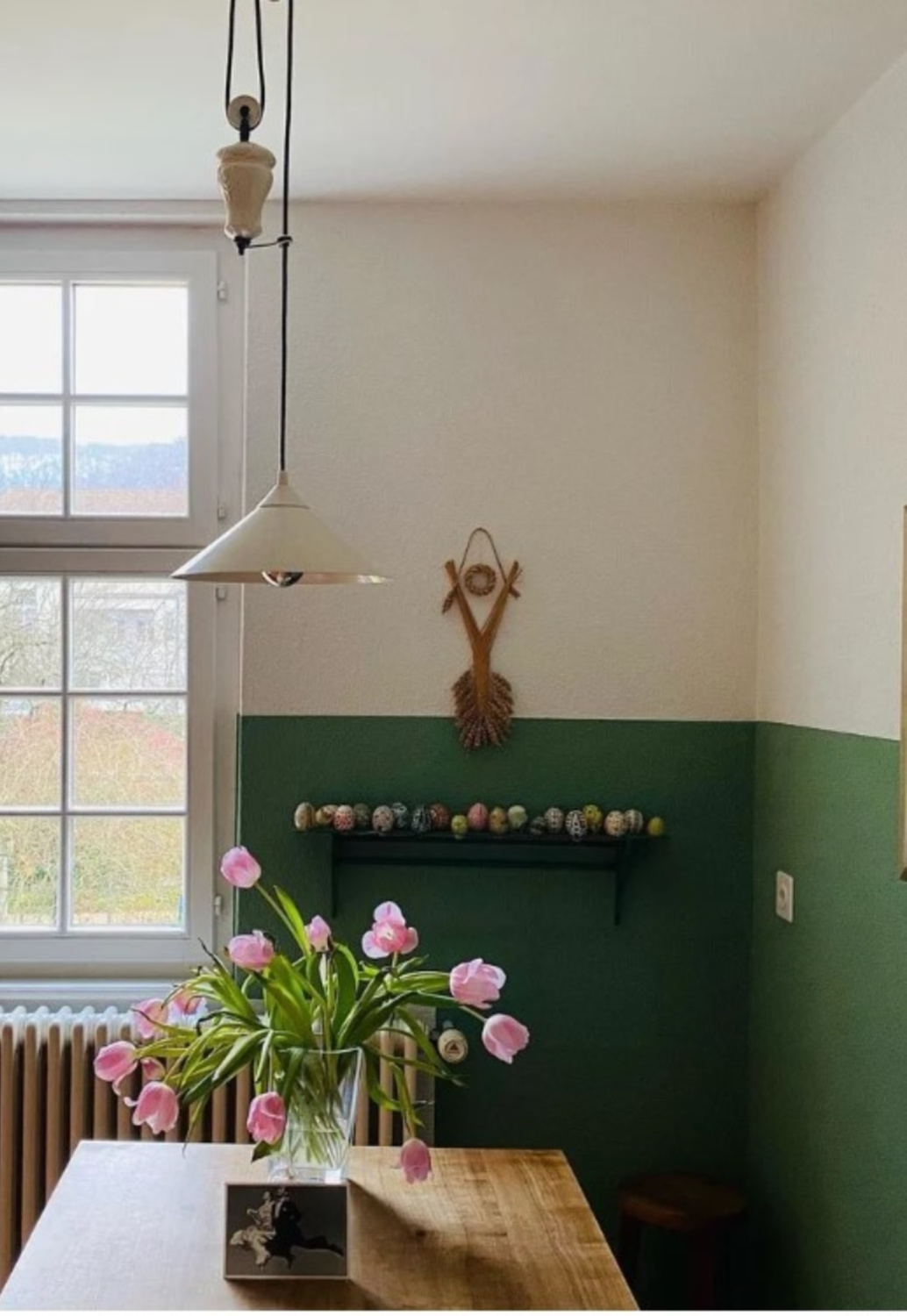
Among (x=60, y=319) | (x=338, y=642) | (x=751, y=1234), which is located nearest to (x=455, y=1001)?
(x=338, y=642)

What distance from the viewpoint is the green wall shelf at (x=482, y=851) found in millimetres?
3184

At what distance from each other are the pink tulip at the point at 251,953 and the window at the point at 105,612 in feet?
4.68

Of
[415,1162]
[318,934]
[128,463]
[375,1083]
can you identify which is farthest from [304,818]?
[415,1162]

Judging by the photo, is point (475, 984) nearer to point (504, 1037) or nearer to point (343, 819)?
point (504, 1037)

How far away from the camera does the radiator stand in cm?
304

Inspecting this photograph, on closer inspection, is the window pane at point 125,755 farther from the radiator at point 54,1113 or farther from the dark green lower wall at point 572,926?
the radiator at point 54,1113

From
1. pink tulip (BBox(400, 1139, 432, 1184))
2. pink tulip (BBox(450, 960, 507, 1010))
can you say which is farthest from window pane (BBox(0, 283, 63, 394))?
pink tulip (BBox(400, 1139, 432, 1184))

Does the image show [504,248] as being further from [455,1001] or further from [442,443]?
[455,1001]

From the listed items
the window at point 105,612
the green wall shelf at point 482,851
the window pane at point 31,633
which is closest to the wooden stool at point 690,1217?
the green wall shelf at point 482,851

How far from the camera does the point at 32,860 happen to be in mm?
3379

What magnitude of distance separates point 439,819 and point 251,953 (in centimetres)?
123

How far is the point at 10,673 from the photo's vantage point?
3398 mm

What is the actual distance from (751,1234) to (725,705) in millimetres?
1234

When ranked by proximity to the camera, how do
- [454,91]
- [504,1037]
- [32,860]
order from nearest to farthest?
[504,1037] < [454,91] < [32,860]
